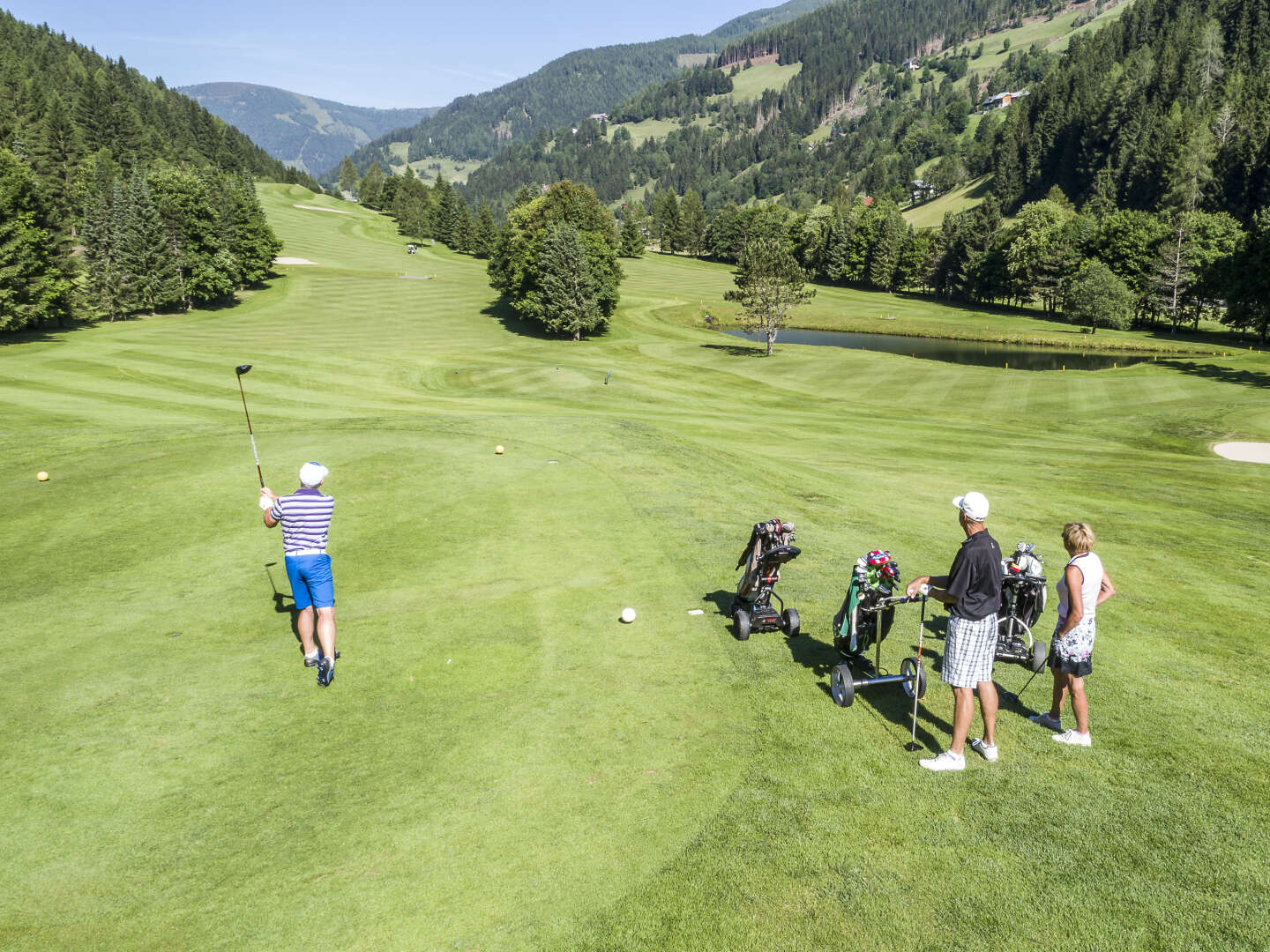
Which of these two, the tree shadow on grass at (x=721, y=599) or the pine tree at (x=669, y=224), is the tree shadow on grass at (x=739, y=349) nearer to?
the tree shadow on grass at (x=721, y=599)

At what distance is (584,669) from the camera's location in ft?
32.0

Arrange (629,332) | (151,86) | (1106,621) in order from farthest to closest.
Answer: (151,86) < (629,332) < (1106,621)

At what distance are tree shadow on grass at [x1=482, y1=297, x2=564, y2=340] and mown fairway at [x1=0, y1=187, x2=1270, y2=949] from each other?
5804 centimetres

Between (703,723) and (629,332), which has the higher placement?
(703,723)

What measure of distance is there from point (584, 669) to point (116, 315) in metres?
84.0

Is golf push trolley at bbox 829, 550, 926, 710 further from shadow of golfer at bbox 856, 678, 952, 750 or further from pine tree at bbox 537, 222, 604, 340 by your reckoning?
pine tree at bbox 537, 222, 604, 340

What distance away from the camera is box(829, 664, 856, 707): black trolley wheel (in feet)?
29.0

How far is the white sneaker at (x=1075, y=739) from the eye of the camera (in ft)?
27.2

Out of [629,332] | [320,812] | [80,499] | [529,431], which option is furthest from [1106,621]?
[629,332]

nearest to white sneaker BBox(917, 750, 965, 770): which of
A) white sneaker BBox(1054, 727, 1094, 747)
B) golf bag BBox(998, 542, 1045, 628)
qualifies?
white sneaker BBox(1054, 727, 1094, 747)

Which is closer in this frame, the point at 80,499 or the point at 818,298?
the point at 80,499

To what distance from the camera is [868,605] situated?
9.28 m

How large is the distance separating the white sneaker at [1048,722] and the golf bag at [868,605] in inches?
81.2

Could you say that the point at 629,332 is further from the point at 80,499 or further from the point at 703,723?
the point at 703,723
